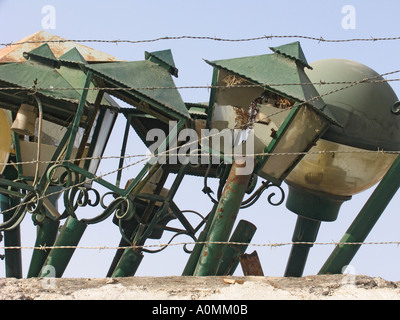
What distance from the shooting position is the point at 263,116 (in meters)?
12.7

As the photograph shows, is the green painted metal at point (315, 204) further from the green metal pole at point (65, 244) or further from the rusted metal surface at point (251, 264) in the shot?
the green metal pole at point (65, 244)

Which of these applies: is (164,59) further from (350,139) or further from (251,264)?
(251,264)

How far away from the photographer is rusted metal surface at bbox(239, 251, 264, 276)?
471 inches

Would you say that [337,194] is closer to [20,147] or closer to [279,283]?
[279,283]

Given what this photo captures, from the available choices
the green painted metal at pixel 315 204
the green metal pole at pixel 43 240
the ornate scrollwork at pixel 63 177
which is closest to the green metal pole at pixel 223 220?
the green painted metal at pixel 315 204

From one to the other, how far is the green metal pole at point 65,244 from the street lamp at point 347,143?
2.93 m

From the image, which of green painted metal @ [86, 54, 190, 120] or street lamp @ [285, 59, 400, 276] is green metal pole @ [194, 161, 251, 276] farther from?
street lamp @ [285, 59, 400, 276]

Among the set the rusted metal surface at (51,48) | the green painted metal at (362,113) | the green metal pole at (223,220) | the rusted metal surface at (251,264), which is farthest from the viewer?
the rusted metal surface at (51,48)

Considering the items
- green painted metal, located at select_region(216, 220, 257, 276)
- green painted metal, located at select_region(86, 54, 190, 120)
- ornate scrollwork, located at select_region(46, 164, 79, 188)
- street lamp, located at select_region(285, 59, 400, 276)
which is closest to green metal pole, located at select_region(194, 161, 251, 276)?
green painted metal, located at select_region(216, 220, 257, 276)

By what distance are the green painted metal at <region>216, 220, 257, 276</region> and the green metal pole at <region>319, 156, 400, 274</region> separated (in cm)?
142

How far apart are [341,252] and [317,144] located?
157 cm

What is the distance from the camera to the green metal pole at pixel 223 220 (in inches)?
466
